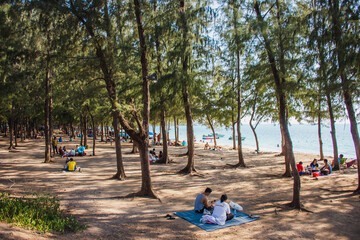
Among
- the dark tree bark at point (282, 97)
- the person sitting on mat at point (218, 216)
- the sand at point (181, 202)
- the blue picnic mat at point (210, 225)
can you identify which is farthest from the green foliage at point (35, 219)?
the dark tree bark at point (282, 97)

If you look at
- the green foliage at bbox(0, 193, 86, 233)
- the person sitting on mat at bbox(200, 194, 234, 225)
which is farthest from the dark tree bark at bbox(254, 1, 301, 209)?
the green foliage at bbox(0, 193, 86, 233)

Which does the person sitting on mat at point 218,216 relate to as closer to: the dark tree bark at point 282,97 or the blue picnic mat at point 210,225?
the blue picnic mat at point 210,225

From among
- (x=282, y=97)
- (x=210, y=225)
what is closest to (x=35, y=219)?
(x=210, y=225)

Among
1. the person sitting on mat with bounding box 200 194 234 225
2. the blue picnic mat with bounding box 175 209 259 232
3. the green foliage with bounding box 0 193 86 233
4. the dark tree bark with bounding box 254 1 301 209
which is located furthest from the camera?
the dark tree bark with bounding box 254 1 301 209

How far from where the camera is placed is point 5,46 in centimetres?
1187

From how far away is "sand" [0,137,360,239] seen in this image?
22.6 feet

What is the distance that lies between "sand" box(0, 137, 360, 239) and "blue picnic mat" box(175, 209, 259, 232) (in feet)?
0.57

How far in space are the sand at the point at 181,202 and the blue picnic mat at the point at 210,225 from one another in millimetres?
174

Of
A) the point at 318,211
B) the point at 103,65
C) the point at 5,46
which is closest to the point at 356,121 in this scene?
the point at 318,211

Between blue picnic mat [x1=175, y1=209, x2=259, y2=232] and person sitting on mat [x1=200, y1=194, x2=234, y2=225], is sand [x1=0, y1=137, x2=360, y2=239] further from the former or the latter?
person sitting on mat [x1=200, y1=194, x2=234, y2=225]

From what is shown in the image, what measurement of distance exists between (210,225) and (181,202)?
2680 millimetres

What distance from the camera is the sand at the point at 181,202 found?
6.88m

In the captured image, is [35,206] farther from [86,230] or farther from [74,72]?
[74,72]

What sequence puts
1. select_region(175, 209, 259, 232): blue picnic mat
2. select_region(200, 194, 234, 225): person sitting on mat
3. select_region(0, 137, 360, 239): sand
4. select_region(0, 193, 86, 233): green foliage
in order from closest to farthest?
select_region(0, 193, 86, 233): green foliage < select_region(0, 137, 360, 239): sand < select_region(175, 209, 259, 232): blue picnic mat < select_region(200, 194, 234, 225): person sitting on mat
